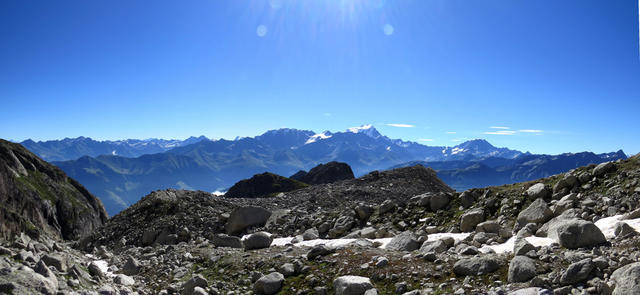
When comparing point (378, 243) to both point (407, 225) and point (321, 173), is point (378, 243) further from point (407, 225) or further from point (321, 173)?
point (321, 173)

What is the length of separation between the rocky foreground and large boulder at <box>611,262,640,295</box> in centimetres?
2

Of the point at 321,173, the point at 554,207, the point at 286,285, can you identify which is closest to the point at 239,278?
the point at 286,285

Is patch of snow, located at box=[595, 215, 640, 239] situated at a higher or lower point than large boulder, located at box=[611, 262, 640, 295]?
higher

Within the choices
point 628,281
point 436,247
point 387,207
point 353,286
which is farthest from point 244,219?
point 628,281

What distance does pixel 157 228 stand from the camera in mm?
29016

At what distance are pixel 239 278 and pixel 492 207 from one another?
582 inches

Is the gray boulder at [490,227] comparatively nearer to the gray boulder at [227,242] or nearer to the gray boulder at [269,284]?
the gray boulder at [269,284]

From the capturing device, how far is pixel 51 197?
125 m

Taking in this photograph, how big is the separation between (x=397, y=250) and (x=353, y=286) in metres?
5.51

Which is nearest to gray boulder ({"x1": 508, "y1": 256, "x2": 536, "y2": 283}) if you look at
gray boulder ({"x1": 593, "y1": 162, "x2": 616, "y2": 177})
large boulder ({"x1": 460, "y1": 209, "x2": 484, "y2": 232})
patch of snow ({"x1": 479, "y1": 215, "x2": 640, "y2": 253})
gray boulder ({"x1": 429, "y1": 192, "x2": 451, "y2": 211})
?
patch of snow ({"x1": 479, "y1": 215, "x2": 640, "y2": 253})

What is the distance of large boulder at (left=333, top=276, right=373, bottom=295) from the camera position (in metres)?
11.2

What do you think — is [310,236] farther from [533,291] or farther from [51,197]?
[51,197]

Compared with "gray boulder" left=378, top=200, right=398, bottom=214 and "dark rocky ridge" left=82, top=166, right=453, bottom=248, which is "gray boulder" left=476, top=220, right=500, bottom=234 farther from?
"dark rocky ridge" left=82, top=166, right=453, bottom=248

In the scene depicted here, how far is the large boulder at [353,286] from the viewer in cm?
1116
